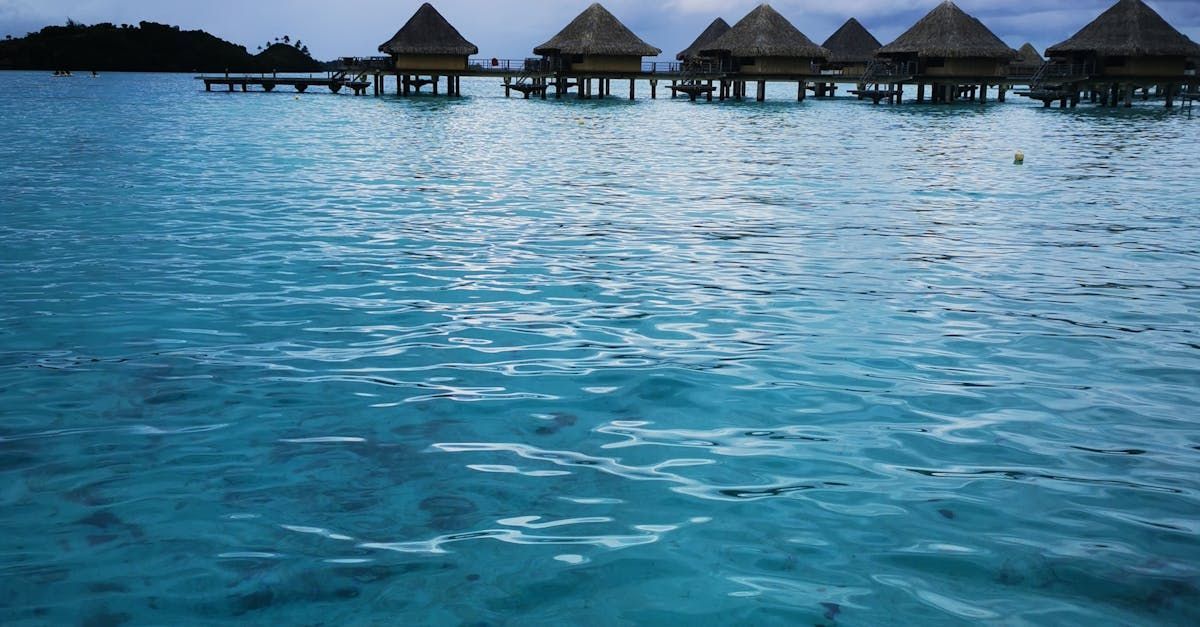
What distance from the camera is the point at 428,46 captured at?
5762 cm

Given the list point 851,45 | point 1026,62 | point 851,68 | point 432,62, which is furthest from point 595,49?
point 1026,62

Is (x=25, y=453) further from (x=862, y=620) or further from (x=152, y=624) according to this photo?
(x=862, y=620)

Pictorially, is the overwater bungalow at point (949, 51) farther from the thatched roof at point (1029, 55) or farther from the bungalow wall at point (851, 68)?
the thatched roof at point (1029, 55)

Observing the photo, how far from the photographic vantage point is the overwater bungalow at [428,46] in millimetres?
57688

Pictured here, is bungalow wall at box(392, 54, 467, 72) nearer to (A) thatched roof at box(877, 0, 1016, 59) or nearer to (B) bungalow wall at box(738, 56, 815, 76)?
(B) bungalow wall at box(738, 56, 815, 76)

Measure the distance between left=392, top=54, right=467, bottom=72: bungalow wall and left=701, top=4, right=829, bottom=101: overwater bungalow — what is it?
15.8 m

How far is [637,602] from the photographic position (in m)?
3.83

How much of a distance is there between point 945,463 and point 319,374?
13.3 ft

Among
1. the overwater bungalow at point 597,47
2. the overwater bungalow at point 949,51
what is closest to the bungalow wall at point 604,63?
the overwater bungalow at point 597,47

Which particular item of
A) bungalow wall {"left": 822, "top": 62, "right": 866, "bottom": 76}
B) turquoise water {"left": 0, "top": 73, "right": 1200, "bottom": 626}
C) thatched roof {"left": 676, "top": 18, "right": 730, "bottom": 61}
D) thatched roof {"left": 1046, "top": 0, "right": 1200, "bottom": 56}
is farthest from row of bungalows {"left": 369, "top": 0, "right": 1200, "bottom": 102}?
turquoise water {"left": 0, "top": 73, "right": 1200, "bottom": 626}

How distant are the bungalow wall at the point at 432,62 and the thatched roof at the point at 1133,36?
35.0 metres

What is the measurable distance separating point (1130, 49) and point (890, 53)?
13.2 m

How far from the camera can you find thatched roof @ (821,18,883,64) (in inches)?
2881

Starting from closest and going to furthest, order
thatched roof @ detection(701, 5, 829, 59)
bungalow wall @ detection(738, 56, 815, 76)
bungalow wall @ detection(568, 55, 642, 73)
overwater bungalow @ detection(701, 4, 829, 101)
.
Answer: thatched roof @ detection(701, 5, 829, 59) < overwater bungalow @ detection(701, 4, 829, 101) < bungalow wall @ detection(738, 56, 815, 76) < bungalow wall @ detection(568, 55, 642, 73)
